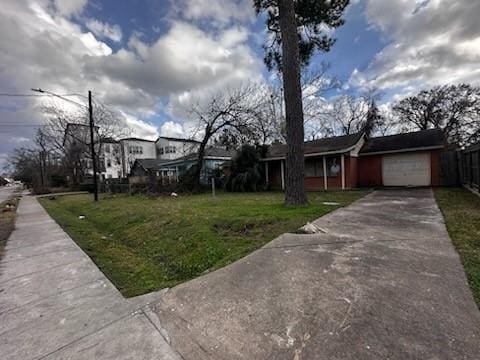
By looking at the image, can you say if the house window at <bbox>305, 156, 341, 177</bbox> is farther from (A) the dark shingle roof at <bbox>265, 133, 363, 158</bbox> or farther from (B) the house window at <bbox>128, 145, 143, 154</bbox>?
(B) the house window at <bbox>128, 145, 143, 154</bbox>

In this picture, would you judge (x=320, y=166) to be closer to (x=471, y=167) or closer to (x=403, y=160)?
(x=403, y=160)

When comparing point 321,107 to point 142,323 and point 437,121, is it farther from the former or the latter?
point 142,323

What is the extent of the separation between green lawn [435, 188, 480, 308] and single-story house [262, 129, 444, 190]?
→ 682cm

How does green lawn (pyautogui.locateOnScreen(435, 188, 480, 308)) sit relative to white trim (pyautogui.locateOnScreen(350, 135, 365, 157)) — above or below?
below

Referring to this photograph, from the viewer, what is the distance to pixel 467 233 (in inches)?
164

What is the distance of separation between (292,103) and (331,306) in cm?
659

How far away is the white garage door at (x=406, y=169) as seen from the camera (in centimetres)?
1313

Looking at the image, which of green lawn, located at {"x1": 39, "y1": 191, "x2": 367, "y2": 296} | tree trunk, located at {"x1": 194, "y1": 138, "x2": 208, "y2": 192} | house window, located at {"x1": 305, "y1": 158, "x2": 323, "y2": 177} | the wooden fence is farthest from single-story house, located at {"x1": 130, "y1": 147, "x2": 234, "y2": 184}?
the wooden fence

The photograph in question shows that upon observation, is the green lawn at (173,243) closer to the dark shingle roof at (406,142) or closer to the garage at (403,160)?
the garage at (403,160)

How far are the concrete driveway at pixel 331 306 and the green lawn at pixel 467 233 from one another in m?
0.11

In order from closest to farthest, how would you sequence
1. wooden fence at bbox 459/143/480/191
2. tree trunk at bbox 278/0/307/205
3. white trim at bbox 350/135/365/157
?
1. tree trunk at bbox 278/0/307/205
2. wooden fence at bbox 459/143/480/191
3. white trim at bbox 350/135/365/157

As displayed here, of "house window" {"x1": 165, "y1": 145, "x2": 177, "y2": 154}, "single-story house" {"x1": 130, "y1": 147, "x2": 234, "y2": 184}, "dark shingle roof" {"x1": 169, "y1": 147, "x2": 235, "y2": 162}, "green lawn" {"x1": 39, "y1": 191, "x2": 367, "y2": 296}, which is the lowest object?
"green lawn" {"x1": 39, "y1": 191, "x2": 367, "y2": 296}

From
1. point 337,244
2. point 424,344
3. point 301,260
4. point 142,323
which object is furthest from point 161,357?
point 337,244

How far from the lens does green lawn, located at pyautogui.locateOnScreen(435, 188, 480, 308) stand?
2628 mm
